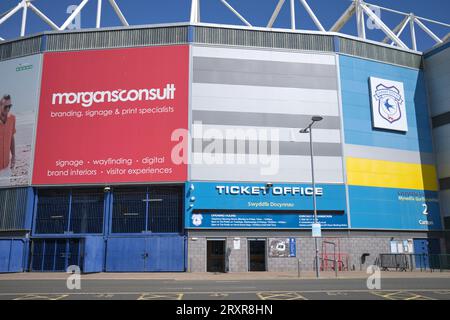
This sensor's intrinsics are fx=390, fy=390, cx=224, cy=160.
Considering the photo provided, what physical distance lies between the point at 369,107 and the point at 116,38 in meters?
25.7

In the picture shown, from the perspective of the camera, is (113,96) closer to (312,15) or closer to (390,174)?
(312,15)

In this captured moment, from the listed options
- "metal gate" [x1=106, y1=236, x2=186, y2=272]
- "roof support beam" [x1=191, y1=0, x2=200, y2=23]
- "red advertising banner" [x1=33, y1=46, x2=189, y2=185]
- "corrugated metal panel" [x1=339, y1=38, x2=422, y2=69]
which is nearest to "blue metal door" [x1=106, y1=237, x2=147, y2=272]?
"metal gate" [x1=106, y1=236, x2=186, y2=272]

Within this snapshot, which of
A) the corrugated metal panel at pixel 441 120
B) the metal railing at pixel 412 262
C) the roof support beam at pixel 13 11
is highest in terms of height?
the roof support beam at pixel 13 11

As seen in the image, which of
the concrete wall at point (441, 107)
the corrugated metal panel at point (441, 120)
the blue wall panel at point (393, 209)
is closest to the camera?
the blue wall panel at point (393, 209)

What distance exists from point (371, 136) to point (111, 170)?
24728 mm

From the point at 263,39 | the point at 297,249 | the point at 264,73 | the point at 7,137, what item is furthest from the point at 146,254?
the point at 263,39

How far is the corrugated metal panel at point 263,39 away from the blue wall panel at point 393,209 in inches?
573

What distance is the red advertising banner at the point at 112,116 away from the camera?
3434cm

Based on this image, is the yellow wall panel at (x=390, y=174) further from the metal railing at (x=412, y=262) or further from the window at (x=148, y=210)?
the window at (x=148, y=210)

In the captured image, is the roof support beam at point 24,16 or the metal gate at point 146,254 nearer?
the metal gate at point 146,254

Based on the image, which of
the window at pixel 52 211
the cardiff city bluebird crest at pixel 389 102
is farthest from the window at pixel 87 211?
the cardiff city bluebird crest at pixel 389 102

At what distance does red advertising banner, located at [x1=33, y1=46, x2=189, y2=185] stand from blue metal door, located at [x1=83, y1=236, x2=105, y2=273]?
17.5 ft

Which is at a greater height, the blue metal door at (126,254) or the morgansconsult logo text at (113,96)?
the morgansconsult logo text at (113,96)
